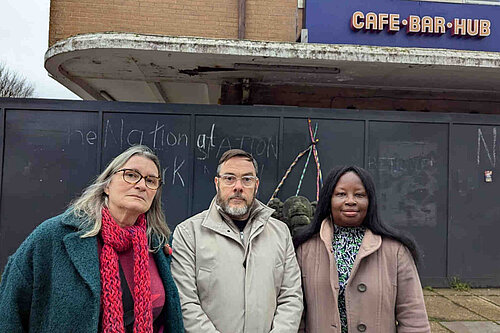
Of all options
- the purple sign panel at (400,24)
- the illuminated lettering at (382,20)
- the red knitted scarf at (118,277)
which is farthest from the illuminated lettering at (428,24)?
the red knitted scarf at (118,277)

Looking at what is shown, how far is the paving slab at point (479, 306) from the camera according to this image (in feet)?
15.7

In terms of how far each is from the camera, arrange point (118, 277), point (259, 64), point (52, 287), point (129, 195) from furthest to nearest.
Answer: point (259, 64), point (129, 195), point (118, 277), point (52, 287)

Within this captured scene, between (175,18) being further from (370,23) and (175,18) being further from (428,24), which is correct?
(428,24)

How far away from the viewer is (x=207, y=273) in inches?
81.0

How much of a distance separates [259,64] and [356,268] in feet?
15.0

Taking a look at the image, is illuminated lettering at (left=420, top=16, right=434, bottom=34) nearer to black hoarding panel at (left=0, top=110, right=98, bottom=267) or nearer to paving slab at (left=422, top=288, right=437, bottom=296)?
paving slab at (left=422, top=288, right=437, bottom=296)

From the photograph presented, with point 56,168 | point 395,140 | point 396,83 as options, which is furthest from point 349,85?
point 56,168

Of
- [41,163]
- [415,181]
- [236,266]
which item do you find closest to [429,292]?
[415,181]

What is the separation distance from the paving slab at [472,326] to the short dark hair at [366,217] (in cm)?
282

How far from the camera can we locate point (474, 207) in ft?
19.1

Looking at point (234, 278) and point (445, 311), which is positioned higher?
point (234, 278)

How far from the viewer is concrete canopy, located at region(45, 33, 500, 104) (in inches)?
217

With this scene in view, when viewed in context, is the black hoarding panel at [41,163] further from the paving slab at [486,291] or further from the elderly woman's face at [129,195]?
the paving slab at [486,291]

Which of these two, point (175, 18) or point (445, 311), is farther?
point (175, 18)
